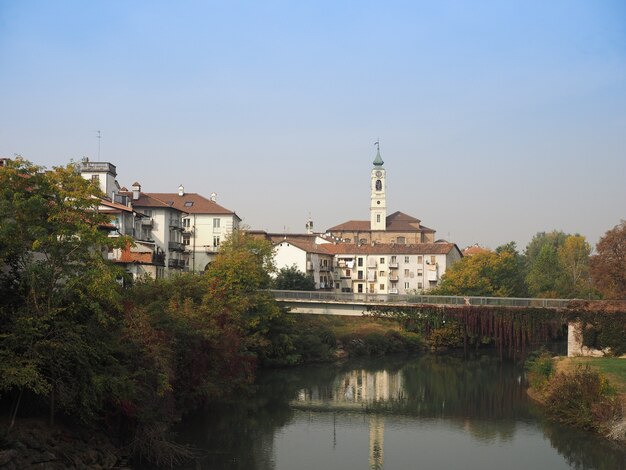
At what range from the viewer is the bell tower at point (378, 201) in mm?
128750

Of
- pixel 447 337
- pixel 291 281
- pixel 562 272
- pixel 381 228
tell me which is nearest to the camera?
pixel 447 337

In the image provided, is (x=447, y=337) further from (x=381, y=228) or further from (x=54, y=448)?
(x=381, y=228)

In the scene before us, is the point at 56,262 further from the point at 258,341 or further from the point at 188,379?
the point at 258,341

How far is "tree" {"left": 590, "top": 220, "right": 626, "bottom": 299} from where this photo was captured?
167 ft

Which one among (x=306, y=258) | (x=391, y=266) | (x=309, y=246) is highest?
(x=309, y=246)

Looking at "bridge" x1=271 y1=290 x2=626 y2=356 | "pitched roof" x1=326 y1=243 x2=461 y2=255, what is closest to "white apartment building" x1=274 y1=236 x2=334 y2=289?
"pitched roof" x1=326 y1=243 x2=461 y2=255

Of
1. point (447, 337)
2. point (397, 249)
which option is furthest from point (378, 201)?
point (447, 337)

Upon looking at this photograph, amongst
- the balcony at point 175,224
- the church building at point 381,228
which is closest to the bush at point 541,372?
the balcony at point 175,224

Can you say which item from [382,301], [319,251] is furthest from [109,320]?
[319,251]

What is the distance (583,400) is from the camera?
33.2 metres

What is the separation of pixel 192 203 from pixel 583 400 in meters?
55.5

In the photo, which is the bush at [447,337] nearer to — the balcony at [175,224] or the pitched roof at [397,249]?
the balcony at [175,224]

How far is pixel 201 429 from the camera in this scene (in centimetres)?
3119

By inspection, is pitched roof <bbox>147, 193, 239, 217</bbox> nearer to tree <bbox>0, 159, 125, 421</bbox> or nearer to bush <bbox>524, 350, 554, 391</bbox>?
bush <bbox>524, 350, 554, 391</bbox>
